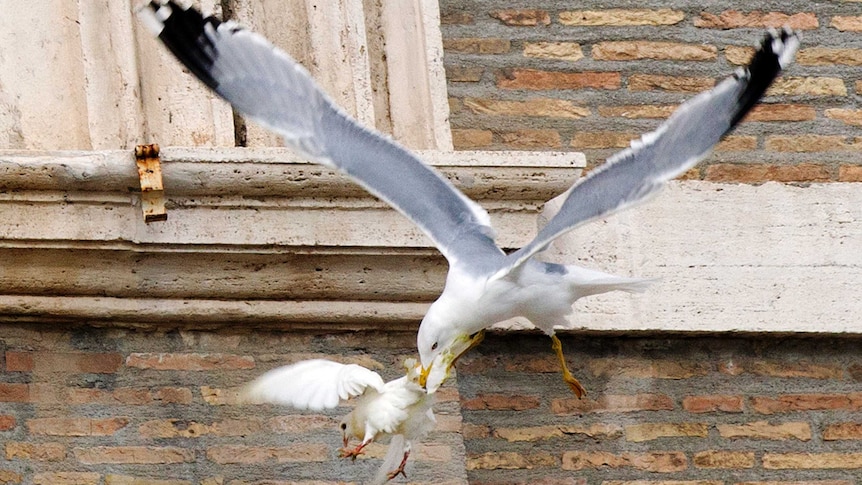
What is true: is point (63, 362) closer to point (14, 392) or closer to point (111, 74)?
point (14, 392)

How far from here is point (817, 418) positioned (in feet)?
15.6

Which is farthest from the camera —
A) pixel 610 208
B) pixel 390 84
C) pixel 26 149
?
pixel 390 84

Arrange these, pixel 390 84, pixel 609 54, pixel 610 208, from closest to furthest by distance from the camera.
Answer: pixel 610 208 < pixel 390 84 < pixel 609 54

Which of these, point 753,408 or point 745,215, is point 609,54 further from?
point 753,408

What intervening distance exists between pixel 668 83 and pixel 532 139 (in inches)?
12.9

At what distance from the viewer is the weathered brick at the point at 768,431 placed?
4.75 m

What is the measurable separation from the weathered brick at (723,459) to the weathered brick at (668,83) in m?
0.78

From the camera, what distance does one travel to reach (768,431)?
4.76m

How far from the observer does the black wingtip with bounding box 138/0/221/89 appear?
409 cm

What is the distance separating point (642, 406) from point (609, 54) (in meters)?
0.76

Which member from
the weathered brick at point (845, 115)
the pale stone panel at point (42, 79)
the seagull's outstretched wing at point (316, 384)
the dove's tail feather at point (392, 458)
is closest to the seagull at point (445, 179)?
the seagull's outstretched wing at point (316, 384)

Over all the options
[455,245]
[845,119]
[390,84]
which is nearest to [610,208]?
[455,245]

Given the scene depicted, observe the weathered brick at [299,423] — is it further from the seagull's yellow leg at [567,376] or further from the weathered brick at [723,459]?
the weathered brick at [723,459]

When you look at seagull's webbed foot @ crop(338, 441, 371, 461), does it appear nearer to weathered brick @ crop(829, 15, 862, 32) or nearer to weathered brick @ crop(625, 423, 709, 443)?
weathered brick @ crop(625, 423, 709, 443)
